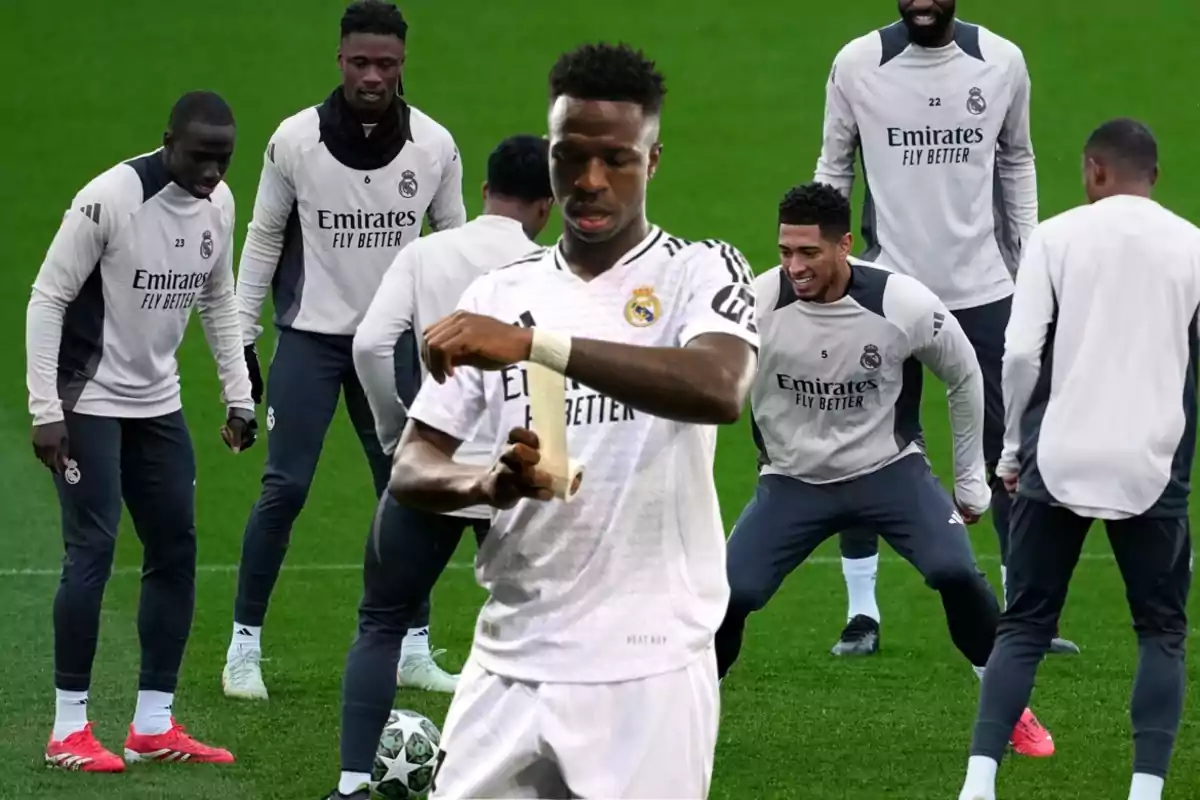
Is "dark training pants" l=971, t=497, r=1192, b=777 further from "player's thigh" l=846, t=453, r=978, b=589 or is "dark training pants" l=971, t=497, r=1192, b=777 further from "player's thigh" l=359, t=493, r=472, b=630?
"player's thigh" l=359, t=493, r=472, b=630

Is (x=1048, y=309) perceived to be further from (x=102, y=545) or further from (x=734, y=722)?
(x=102, y=545)

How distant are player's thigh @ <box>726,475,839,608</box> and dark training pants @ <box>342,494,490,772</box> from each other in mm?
1104

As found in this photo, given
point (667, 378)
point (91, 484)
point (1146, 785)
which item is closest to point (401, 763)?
point (91, 484)

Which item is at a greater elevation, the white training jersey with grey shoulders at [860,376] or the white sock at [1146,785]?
the white training jersey with grey shoulders at [860,376]

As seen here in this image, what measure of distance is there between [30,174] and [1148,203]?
13205mm

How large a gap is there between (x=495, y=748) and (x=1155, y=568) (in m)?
2.84

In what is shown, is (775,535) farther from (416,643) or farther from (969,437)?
(416,643)

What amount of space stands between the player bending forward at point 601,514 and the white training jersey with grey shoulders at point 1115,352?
7.92 feet

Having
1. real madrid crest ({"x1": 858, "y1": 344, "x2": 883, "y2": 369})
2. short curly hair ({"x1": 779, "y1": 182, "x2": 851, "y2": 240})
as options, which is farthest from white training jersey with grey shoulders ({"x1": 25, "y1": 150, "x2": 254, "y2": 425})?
real madrid crest ({"x1": 858, "y1": 344, "x2": 883, "y2": 369})

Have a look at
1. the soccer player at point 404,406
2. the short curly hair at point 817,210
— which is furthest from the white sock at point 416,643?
the short curly hair at point 817,210

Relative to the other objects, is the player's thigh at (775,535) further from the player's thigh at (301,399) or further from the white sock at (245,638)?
the white sock at (245,638)

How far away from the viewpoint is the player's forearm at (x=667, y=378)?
3.66 meters

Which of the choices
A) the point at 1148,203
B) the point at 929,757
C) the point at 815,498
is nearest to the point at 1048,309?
the point at 1148,203

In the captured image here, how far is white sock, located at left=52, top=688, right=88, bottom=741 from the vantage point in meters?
7.02
